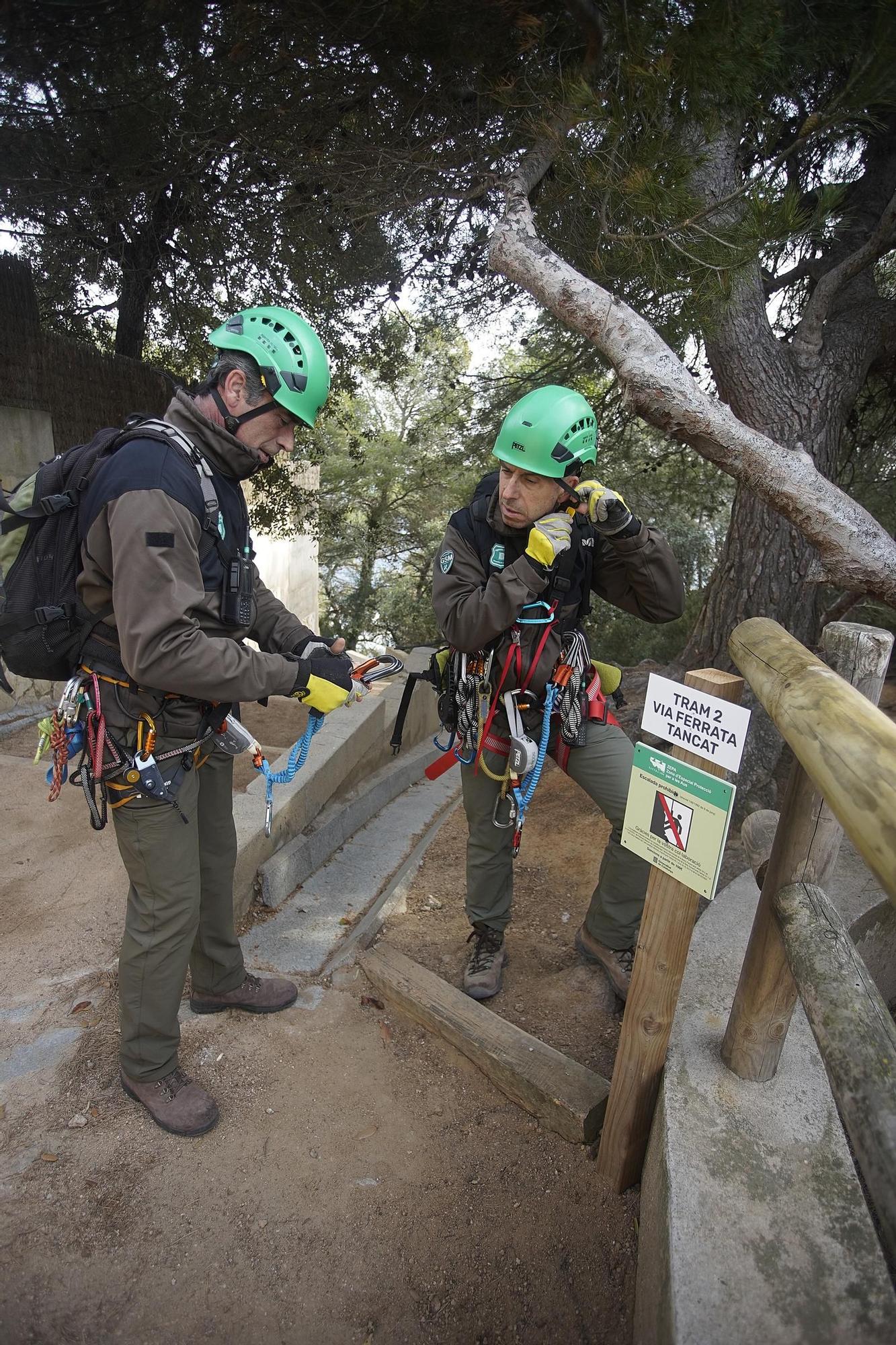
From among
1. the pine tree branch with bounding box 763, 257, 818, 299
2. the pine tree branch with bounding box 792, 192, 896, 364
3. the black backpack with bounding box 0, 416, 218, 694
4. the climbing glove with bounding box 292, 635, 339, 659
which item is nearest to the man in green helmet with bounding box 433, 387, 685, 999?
the climbing glove with bounding box 292, 635, 339, 659

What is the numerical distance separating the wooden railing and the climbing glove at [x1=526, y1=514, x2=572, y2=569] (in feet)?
2.54

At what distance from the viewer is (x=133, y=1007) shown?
254cm

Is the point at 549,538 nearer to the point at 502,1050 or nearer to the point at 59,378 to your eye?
the point at 502,1050

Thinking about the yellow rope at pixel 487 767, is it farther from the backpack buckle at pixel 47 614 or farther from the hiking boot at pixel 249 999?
the backpack buckle at pixel 47 614

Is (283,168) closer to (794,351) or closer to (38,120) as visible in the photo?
(38,120)

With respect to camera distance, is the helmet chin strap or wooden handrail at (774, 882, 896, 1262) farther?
the helmet chin strap

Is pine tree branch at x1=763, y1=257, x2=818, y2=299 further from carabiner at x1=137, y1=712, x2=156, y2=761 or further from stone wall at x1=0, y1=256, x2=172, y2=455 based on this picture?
carabiner at x1=137, y1=712, x2=156, y2=761

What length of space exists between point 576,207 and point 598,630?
7176 millimetres

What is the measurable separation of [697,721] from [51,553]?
1.89 metres

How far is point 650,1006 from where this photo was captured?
2.17 metres

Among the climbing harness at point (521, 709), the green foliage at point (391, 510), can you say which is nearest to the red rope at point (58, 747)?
the climbing harness at point (521, 709)

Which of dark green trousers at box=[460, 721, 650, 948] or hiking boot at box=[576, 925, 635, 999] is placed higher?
dark green trousers at box=[460, 721, 650, 948]

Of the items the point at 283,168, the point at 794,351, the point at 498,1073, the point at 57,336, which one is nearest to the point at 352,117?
the point at 283,168

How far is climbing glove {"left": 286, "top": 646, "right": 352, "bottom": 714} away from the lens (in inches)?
102
